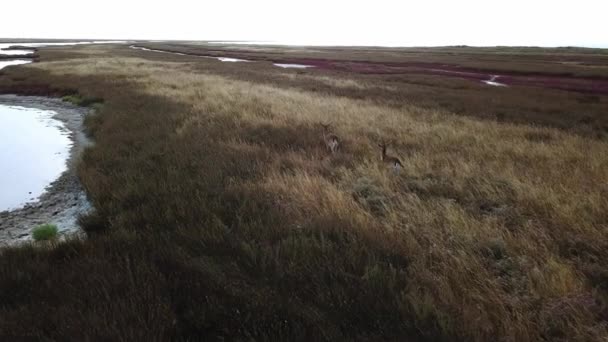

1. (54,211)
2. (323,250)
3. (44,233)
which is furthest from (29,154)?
(323,250)

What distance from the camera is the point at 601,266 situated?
14.0 ft

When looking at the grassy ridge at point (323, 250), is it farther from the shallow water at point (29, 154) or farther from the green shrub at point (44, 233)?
the shallow water at point (29, 154)

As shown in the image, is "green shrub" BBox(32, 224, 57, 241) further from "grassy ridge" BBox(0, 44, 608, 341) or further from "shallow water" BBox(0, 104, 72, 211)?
"shallow water" BBox(0, 104, 72, 211)

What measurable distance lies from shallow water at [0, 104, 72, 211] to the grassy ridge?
1408 mm

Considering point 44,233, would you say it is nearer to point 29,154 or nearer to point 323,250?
point 323,250

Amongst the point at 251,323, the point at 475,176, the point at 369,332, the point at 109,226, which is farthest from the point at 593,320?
the point at 109,226

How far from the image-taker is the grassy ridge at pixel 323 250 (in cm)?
328

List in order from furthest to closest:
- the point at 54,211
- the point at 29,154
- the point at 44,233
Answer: the point at 29,154 < the point at 54,211 < the point at 44,233

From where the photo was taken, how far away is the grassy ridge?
3277mm

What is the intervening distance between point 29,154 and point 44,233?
767 cm

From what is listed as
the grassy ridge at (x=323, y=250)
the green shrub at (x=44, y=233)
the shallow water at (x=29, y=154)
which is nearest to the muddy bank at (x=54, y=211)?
the green shrub at (x=44, y=233)

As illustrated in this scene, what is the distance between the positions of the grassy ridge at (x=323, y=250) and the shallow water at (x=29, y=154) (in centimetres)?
141

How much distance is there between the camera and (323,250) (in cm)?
447

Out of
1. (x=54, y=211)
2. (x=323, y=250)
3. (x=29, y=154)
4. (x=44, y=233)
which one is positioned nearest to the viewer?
(x=323, y=250)
